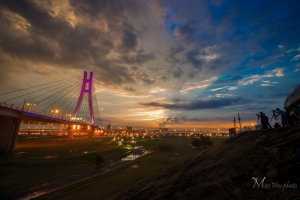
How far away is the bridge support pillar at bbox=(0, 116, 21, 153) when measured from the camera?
48.0m

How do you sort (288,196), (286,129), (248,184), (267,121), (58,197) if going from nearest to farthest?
(288,196)
(248,184)
(286,129)
(267,121)
(58,197)

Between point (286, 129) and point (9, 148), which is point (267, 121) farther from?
point (9, 148)

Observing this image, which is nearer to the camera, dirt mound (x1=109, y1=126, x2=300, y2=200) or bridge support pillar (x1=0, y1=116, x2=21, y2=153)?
dirt mound (x1=109, y1=126, x2=300, y2=200)

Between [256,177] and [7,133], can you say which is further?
[7,133]

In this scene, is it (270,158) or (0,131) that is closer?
(270,158)

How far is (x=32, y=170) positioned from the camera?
29.0 meters

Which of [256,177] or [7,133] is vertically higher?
[7,133]

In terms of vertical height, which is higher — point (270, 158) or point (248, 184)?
point (270, 158)

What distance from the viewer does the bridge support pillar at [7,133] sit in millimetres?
48000

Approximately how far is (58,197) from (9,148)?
45.6m

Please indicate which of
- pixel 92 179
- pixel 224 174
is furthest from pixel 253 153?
pixel 92 179

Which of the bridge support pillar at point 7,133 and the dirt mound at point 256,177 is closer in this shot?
the dirt mound at point 256,177

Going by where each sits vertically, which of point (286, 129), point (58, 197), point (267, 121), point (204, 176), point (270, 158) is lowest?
point (58, 197)

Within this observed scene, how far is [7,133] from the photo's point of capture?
4925 centimetres
